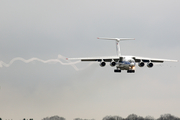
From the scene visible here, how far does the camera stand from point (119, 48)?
253 ft

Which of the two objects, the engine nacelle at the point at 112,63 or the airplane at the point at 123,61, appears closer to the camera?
the airplane at the point at 123,61

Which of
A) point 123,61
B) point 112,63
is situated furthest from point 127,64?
point 112,63

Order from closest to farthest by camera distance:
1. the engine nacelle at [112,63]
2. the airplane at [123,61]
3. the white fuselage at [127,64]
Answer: the white fuselage at [127,64] → the airplane at [123,61] → the engine nacelle at [112,63]

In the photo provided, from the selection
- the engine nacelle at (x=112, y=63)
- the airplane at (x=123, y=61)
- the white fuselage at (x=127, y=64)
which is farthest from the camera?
the engine nacelle at (x=112, y=63)

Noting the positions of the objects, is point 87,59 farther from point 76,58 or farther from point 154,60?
point 154,60

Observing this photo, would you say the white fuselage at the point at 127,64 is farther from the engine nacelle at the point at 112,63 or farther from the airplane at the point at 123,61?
the engine nacelle at the point at 112,63

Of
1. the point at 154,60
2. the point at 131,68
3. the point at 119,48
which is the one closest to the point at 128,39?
the point at 119,48

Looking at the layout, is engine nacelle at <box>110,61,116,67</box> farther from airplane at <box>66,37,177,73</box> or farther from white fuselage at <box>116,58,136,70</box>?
white fuselage at <box>116,58,136,70</box>

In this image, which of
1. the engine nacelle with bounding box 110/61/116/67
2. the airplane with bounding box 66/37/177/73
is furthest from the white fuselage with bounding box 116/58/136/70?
the engine nacelle with bounding box 110/61/116/67

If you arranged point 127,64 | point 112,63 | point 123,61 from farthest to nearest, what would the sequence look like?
point 112,63 → point 123,61 → point 127,64

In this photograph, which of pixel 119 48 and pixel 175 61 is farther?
pixel 119 48

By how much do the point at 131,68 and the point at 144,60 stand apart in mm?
8215

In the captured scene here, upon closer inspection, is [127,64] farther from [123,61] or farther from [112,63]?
[112,63]

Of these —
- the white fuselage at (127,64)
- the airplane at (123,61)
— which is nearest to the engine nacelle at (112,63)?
the airplane at (123,61)
